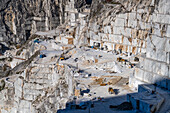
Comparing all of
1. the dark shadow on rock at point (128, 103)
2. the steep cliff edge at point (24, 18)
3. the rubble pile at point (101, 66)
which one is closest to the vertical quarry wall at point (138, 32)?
the rubble pile at point (101, 66)

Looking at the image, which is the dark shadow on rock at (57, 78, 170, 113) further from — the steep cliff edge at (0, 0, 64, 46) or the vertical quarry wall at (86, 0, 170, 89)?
the steep cliff edge at (0, 0, 64, 46)

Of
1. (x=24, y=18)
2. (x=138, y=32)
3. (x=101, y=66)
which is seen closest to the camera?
(x=101, y=66)

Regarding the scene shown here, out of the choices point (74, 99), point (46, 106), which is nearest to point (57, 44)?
point (46, 106)

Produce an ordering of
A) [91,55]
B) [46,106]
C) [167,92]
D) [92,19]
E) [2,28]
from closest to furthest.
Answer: [167,92], [46,106], [91,55], [92,19], [2,28]

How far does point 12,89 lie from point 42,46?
1190cm

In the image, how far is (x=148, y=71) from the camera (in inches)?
894

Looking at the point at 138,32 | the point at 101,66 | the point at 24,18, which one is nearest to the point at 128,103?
the point at 101,66

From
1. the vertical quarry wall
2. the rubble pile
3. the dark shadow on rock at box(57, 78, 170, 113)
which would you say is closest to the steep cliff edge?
the rubble pile

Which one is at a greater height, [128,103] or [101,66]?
[101,66]

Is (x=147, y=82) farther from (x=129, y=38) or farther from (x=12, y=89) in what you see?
(x=12, y=89)

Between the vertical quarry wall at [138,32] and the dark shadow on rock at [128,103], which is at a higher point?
the vertical quarry wall at [138,32]

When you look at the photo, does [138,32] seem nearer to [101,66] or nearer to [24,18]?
[101,66]

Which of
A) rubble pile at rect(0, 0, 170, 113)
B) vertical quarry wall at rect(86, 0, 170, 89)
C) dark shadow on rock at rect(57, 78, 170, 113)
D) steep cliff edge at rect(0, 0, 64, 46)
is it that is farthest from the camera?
steep cliff edge at rect(0, 0, 64, 46)

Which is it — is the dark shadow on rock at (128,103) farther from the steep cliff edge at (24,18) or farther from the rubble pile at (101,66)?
the steep cliff edge at (24,18)
